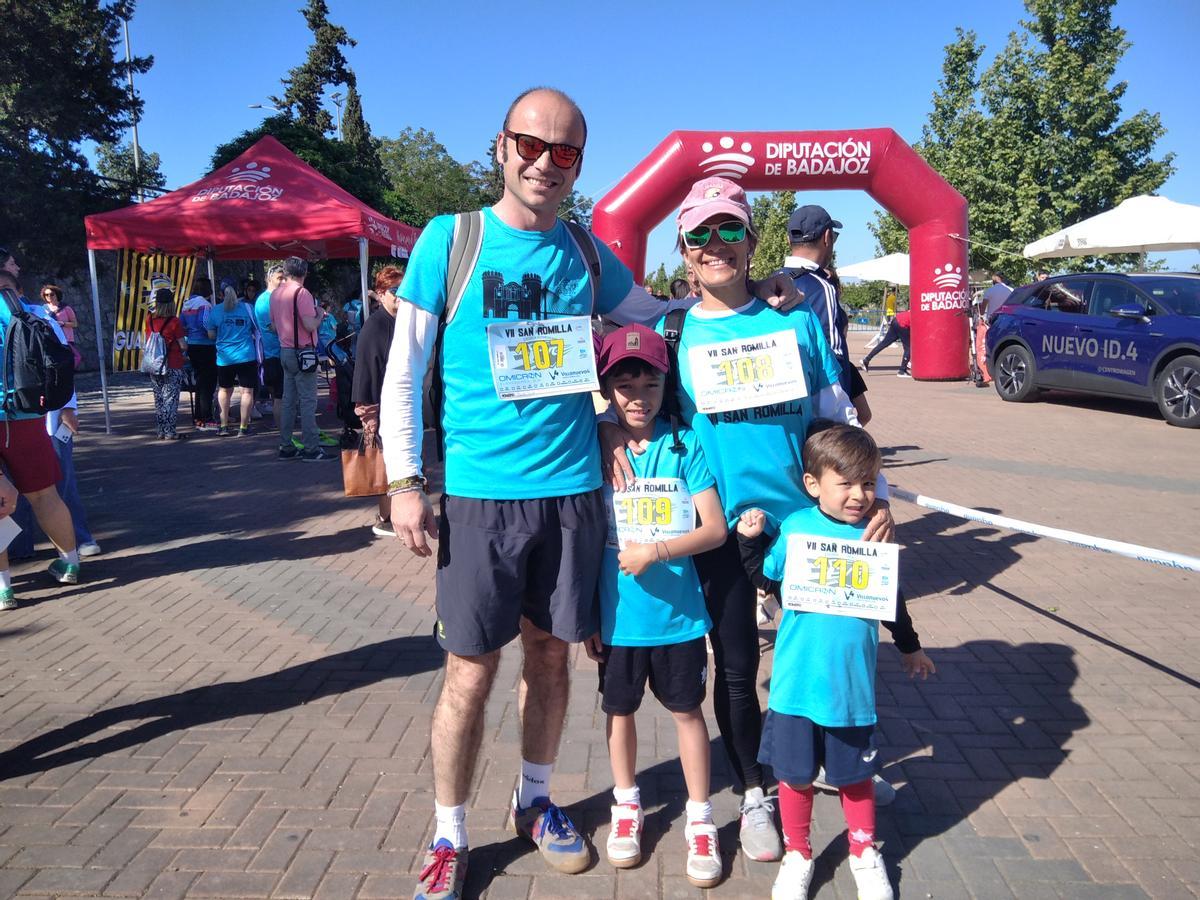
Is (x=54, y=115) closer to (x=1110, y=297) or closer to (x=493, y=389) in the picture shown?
(x=1110, y=297)

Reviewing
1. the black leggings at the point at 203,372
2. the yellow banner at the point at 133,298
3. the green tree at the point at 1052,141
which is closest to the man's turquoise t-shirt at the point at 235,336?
the black leggings at the point at 203,372

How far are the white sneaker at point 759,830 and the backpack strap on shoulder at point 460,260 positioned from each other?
5.74 ft

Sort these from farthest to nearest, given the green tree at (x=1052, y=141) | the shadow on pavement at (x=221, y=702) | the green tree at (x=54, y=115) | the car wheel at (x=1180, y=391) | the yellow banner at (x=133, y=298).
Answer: the green tree at (x=1052, y=141), the green tree at (x=54, y=115), the yellow banner at (x=133, y=298), the car wheel at (x=1180, y=391), the shadow on pavement at (x=221, y=702)

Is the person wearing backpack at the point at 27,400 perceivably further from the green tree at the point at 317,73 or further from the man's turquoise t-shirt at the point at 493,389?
the green tree at the point at 317,73

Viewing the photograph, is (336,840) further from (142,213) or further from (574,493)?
(142,213)

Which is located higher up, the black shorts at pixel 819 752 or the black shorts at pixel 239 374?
the black shorts at pixel 239 374

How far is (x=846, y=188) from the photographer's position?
42.9 ft

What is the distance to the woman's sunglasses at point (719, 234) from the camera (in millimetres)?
2455

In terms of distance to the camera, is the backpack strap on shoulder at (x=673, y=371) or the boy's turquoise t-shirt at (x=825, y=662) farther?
the backpack strap on shoulder at (x=673, y=371)

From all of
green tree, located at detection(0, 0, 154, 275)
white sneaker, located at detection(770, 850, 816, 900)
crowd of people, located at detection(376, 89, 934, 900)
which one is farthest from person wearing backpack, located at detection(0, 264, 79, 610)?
green tree, located at detection(0, 0, 154, 275)

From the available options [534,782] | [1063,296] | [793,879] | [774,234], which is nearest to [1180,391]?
[1063,296]

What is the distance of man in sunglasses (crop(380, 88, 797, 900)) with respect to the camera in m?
2.29

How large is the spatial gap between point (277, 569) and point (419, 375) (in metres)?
3.83

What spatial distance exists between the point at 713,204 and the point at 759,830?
1895 mm
